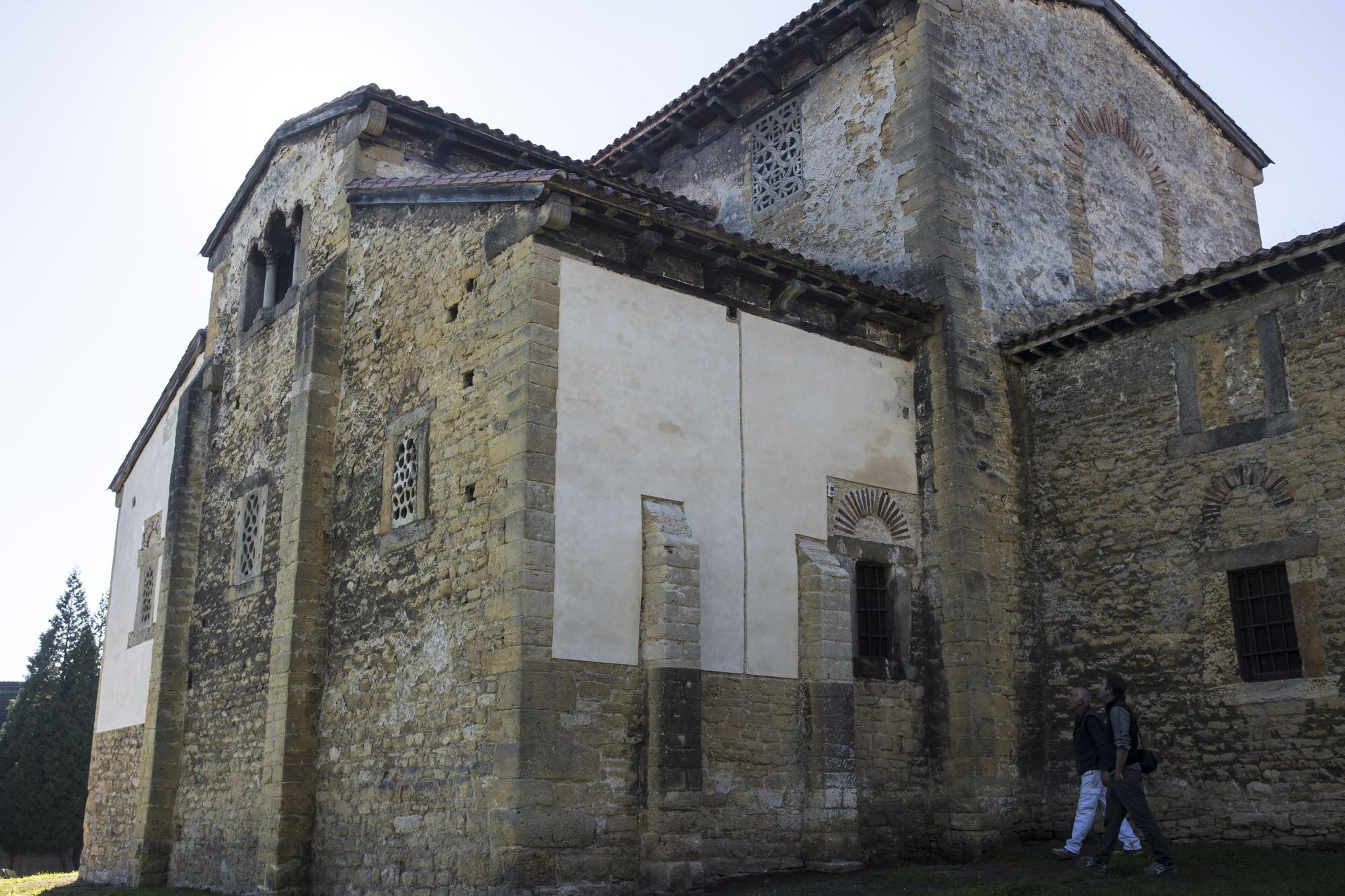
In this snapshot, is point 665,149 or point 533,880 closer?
point 533,880

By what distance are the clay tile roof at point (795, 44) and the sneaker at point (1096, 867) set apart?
1099 centimetres

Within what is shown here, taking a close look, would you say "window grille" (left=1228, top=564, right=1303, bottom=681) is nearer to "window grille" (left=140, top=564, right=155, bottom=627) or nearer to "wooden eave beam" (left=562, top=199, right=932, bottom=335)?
"wooden eave beam" (left=562, top=199, right=932, bottom=335)

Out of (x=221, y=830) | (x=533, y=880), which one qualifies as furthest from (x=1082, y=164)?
(x=221, y=830)

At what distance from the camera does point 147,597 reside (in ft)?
59.6

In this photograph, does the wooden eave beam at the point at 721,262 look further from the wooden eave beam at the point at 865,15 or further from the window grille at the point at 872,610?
the wooden eave beam at the point at 865,15

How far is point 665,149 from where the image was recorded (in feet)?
64.0

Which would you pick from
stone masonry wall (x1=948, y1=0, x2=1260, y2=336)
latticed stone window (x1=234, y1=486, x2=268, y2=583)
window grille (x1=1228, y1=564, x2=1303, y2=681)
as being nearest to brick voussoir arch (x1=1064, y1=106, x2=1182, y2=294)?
stone masonry wall (x1=948, y1=0, x2=1260, y2=336)

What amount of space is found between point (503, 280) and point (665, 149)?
344 inches

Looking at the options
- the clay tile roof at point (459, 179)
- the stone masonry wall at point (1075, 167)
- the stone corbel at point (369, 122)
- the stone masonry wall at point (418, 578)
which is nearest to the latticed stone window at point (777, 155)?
the stone masonry wall at point (1075, 167)

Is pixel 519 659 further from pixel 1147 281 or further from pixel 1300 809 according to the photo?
pixel 1147 281

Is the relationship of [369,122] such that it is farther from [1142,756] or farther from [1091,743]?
[1142,756]

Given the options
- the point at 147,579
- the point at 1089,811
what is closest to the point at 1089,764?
the point at 1089,811

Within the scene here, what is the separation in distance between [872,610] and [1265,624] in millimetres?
3966

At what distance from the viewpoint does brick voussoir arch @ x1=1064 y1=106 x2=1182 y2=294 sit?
1638cm
